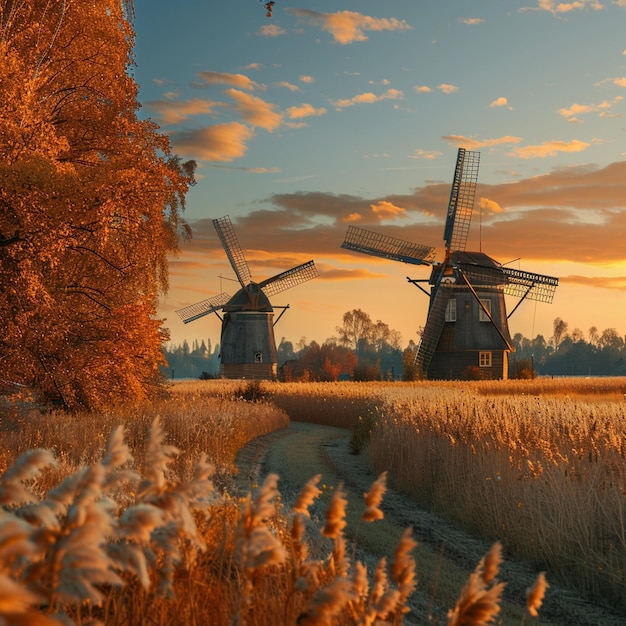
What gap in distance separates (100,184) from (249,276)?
4729 cm

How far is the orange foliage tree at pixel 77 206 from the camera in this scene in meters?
15.3

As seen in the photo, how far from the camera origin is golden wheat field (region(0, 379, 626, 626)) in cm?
252

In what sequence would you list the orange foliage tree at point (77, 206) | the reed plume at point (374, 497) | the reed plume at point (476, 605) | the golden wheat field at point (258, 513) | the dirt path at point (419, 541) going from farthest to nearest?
the orange foliage tree at point (77, 206) → the dirt path at point (419, 541) → the reed plume at point (374, 497) → the reed plume at point (476, 605) → the golden wheat field at point (258, 513)

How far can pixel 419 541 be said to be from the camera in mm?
11484

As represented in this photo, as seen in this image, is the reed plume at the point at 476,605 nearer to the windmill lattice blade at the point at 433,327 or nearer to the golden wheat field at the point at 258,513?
the golden wheat field at the point at 258,513

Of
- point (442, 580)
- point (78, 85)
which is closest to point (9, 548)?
point (442, 580)

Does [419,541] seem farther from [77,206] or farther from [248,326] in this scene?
[248,326]

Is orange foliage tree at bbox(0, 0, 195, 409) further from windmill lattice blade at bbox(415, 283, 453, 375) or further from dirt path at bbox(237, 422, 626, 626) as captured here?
windmill lattice blade at bbox(415, 283, 453, 375)

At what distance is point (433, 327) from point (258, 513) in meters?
51.3

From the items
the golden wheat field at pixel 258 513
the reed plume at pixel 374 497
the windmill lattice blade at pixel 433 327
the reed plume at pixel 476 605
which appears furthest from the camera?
the windmill lattice blade at pixel 433 327

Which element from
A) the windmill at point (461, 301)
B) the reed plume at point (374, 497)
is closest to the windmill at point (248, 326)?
the windmill at point (461, 301)

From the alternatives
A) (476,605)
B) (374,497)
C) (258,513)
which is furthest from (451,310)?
(476,605)

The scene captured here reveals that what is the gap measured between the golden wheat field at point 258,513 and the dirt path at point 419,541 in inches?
15.1

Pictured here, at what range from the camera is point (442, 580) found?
30.9ft
